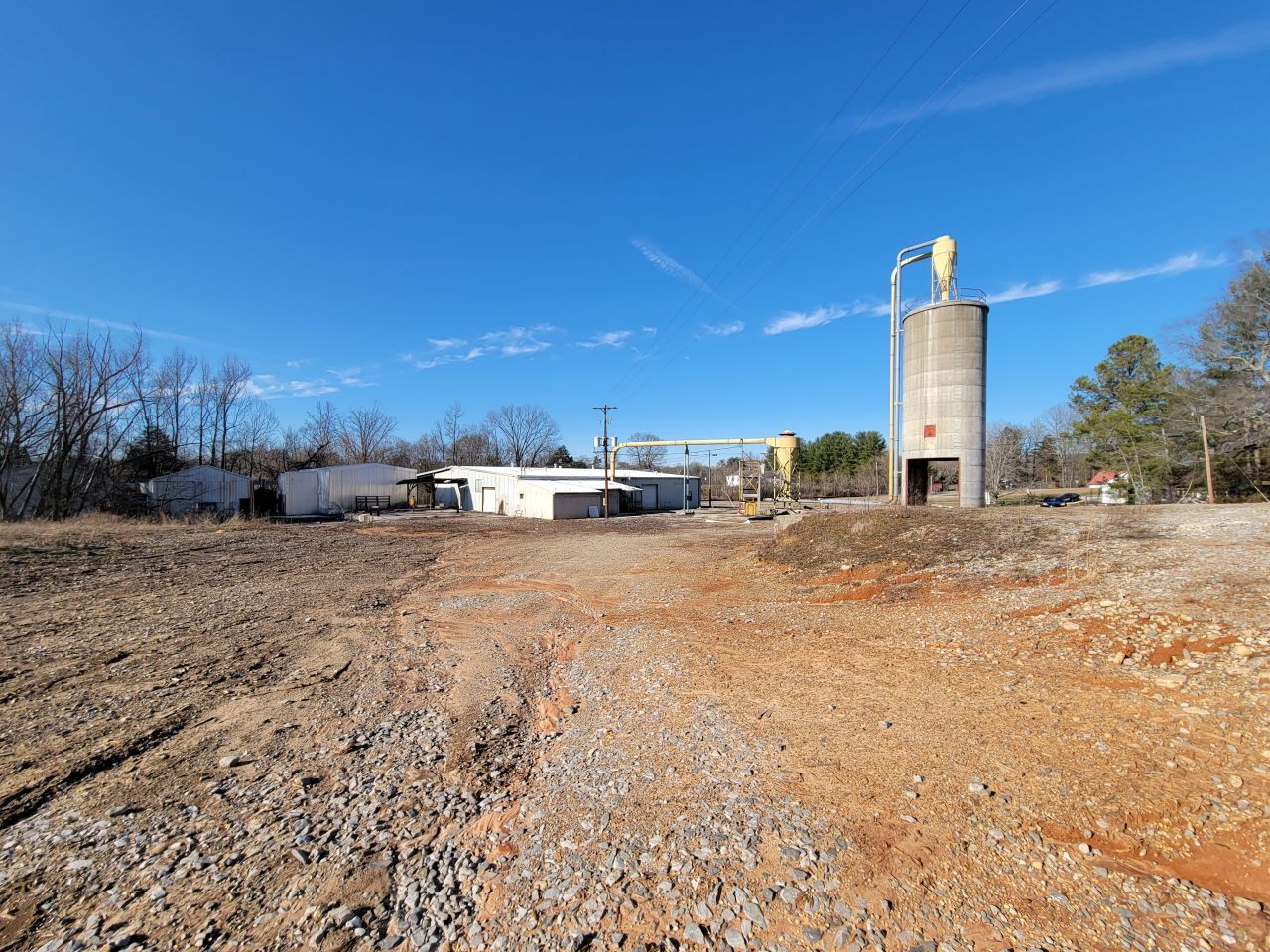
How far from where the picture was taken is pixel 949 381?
695 inches

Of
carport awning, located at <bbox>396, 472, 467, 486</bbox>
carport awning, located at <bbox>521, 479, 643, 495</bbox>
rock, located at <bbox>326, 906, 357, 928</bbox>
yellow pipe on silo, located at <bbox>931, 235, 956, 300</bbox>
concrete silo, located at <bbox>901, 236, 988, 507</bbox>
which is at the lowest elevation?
rock, located at <bbox>326, 906, 357, 928</bbox>

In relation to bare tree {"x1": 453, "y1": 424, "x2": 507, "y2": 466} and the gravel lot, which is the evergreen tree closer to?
the gravel lot

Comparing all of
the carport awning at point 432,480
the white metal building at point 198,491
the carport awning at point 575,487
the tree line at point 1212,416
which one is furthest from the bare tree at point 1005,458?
the white metal building at point 198,491

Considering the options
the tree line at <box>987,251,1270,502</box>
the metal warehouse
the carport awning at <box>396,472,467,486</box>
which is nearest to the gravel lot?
the tree line at <box>987,251,1270,502</box>

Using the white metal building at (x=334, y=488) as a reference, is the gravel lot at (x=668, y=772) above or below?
below

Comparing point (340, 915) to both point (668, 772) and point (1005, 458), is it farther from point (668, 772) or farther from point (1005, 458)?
point (1005, 458)

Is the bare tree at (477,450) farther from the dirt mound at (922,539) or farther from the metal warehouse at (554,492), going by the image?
the dirt mound at (922,539)

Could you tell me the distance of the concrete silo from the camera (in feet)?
57.6

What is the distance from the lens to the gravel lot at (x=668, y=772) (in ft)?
8.89

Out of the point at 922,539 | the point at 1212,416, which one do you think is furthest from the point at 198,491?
the point at 1212,416

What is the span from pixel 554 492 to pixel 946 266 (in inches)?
1047

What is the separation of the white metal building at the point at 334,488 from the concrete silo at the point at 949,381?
4093 centimetres

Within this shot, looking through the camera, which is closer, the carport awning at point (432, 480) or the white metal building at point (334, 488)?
the white metal building at point (334, 488)

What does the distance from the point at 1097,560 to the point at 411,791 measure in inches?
437
